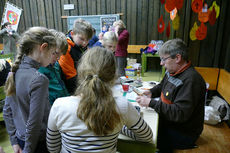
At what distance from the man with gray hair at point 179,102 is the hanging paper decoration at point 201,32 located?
1.87 m

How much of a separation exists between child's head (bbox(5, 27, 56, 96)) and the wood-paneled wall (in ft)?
10.5

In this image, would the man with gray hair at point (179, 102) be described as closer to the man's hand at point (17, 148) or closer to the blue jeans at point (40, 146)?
the blue jeans at point (40, 146)

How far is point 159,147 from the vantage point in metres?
1.78

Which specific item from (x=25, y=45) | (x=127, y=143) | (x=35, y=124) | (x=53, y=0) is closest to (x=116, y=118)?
(x=127, y=143)

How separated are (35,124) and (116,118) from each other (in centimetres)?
54

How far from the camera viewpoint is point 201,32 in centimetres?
322

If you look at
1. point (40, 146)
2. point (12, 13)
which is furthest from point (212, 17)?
point (12, 13)

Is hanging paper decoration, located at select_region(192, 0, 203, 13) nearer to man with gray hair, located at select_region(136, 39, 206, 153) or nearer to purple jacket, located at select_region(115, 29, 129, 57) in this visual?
purple jacket, located at select_region(115, 29, 129, 57)

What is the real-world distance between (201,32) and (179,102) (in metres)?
2.36

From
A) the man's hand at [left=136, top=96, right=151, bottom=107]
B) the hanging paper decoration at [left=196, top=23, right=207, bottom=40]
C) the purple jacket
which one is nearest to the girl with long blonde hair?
the man's hand at [left=136, top=96, right=151, bottom=107]

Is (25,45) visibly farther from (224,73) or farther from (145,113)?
(224,73)

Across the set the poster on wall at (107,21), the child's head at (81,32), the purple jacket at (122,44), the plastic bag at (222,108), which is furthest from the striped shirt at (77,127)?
the poster on wall at (107,21)

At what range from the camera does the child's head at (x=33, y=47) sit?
1086mm

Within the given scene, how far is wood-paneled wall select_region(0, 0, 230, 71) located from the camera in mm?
3293
